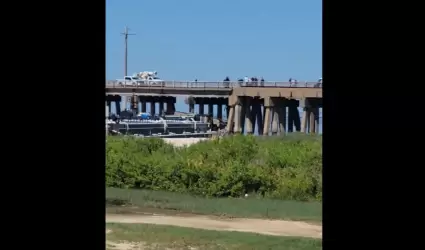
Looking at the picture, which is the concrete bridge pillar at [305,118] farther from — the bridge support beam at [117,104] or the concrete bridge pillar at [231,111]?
the bridge support beam at [117,104]

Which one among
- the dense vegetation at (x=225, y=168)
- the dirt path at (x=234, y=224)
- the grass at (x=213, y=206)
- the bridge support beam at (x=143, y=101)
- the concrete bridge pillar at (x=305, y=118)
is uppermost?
the bridge support beam at (x=143, y=101)

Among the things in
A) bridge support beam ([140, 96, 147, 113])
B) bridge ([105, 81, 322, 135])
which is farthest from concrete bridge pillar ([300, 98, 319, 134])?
bridge support beam ([140, 96, 147, 113])

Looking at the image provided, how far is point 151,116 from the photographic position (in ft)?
200

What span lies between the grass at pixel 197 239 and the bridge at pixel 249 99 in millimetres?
24975

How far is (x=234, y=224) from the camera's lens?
17.7m

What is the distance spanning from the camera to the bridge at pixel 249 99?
4459 cm

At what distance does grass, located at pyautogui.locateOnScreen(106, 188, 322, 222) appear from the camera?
19.4 meters

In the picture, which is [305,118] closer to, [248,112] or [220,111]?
[248,112]

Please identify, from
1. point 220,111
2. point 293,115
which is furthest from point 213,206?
point 220,111

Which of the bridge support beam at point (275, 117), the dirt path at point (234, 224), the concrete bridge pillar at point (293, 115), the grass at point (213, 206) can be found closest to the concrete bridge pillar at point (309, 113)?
the bridge support beam at point (275, 117)
